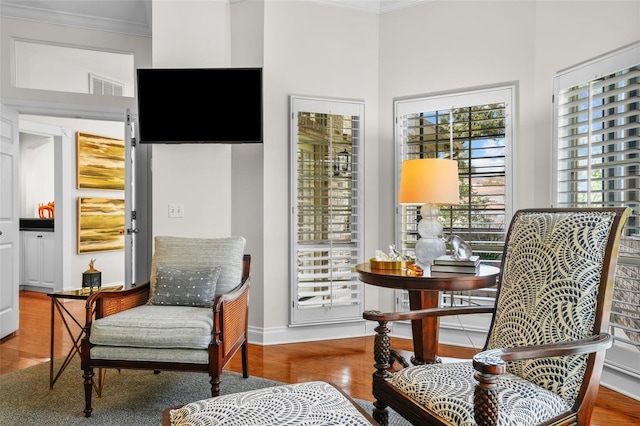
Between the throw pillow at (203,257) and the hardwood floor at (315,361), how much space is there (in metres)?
0.70

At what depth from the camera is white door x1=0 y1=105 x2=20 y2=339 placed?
3.81 m

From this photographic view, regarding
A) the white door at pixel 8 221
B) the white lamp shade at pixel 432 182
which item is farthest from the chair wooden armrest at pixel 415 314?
the white door at pixel 8 221

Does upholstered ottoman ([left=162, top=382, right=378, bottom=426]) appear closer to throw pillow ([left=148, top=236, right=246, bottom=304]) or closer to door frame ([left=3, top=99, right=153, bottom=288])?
throw pillow ([left=148, top=236, right=246, bottom=304])

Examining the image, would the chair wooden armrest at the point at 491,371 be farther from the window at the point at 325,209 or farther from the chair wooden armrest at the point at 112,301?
the window at the point at 325,209

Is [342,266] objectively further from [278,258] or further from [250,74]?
[250,74]

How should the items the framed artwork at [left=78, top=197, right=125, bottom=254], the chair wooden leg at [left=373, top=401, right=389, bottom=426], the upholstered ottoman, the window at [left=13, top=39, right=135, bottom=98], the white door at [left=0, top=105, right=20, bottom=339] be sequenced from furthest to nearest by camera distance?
the framed artwork at [left=78, top=197, right=125, bottom=254] → the window at [left=13, top=39, right=135, bottom=98] → the white door at [left=0, top=105, right=20, bottom=339] → the chair wooden leg at [left=373, top=401, right=389, bottom=426] → the upholstered ottoman

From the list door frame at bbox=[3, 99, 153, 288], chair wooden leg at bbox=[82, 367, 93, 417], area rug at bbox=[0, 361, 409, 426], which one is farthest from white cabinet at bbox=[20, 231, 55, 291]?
chair wooden leg at bbox=[82, 367, 93, 417]

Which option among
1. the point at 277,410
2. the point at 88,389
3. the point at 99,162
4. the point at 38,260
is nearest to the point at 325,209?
the point at 88,389

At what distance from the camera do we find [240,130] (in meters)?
3.46

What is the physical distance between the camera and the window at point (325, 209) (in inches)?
147

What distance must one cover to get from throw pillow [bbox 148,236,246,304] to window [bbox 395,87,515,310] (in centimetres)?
160

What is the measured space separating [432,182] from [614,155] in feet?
3.71

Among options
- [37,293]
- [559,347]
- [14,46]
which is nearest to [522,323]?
[559,347]

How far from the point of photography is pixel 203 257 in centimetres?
288
